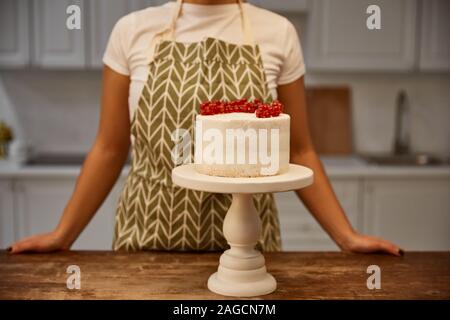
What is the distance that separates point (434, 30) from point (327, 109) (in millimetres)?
577

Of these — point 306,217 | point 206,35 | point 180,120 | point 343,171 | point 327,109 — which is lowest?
point 306,217

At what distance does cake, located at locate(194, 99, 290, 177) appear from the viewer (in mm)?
979

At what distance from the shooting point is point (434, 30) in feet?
9.59

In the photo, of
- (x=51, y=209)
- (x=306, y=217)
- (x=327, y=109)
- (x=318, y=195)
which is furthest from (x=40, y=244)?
(x=327, y=109)

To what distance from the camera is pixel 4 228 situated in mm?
2789

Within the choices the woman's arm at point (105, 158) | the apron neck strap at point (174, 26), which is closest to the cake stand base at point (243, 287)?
the woman's arm at point (105, 158)

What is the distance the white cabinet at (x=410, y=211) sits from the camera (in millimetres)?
2809

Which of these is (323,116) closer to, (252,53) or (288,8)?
(288,8)

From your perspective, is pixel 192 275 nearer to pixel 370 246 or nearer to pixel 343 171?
pixel 370 246

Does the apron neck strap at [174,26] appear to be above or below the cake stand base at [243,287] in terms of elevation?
above

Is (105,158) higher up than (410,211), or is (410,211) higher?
(105,158)
